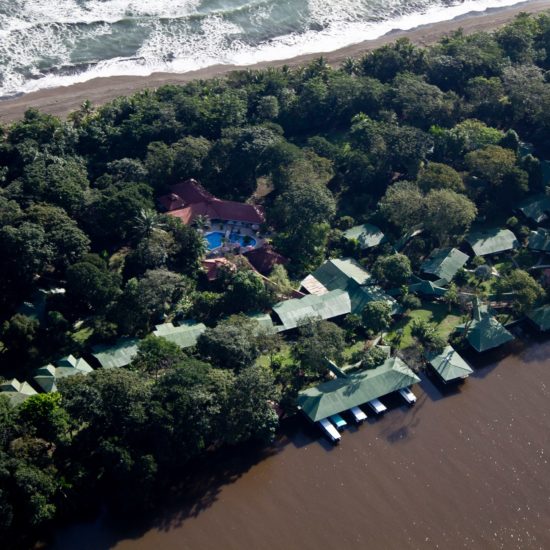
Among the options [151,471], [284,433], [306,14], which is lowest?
[284,433]

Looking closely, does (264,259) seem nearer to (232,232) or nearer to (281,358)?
(232,232)

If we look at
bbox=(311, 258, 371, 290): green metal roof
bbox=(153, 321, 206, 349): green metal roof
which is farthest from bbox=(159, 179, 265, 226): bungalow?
bbox=(153, 321, 206, 349): green metal roof

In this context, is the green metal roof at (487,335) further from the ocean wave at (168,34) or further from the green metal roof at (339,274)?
the ocean wave at (168,34)

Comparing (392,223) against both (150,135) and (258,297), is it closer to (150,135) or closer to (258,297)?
(258,297)

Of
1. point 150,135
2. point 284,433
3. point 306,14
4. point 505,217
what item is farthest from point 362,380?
point 306,14

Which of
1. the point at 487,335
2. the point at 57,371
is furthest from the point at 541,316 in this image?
the point at 57,371

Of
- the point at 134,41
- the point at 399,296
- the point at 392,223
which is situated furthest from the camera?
the point at 134,41

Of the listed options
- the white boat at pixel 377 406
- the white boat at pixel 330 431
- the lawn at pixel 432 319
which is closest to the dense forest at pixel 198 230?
the white boat at pixel 330 431

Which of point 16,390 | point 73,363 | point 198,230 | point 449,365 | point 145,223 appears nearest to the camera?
point 16,390
